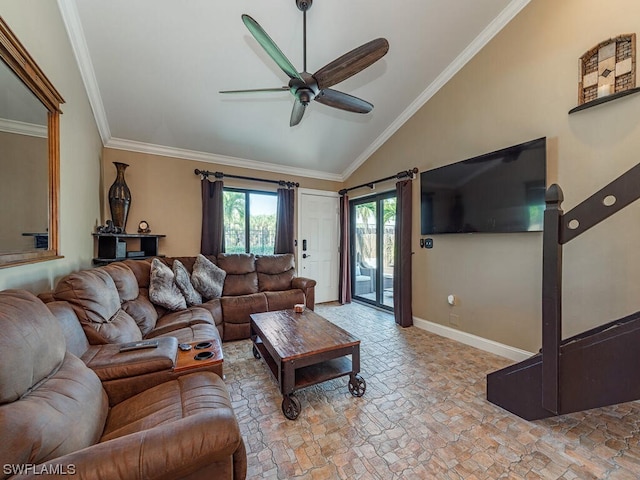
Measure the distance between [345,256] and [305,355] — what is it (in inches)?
126

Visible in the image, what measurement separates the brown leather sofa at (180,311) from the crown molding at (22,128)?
0.83m

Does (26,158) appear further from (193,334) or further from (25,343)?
(193,334)

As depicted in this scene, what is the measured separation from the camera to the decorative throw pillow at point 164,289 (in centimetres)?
279

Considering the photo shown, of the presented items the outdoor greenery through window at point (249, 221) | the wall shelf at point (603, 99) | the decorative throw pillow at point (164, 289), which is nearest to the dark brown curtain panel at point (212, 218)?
the outdoor greenery through window at point (249, 221)

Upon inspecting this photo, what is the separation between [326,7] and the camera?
235cm

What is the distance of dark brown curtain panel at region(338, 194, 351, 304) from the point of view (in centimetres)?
499

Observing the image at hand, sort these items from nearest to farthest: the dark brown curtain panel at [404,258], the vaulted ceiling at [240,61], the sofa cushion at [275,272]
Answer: the vaulted ceiling at [240,61]
the dark brown curtain panel at [404,258]
the sofa cushion at [275,272]

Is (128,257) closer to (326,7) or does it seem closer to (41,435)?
(41,435)

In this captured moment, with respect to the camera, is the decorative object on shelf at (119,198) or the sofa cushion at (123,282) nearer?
the sofa cushion at (123,282)

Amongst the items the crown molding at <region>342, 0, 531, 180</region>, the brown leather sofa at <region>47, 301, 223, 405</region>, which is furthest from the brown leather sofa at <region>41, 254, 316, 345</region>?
the crown molding at <region>342, 0, 531, 180</region>

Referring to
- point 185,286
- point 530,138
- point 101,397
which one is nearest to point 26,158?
point 101,397

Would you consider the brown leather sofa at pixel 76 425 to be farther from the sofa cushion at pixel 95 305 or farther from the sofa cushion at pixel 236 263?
the sofa cushion at pixel 236 263

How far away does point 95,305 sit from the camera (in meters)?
1.68

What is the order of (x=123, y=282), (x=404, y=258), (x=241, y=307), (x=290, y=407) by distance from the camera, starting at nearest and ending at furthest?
(x=290, y=407)
(x=123, y=282)
(x=241, y=307)
(x=404, y=258)
